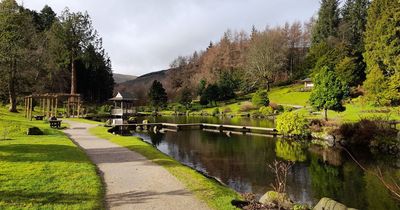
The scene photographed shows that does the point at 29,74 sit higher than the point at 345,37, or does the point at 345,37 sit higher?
the point at 345,37

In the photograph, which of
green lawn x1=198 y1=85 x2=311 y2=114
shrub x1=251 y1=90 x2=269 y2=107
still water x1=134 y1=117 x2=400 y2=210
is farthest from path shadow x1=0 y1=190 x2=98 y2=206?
green lawn x1=198 y1=85 x2=311 y2=114

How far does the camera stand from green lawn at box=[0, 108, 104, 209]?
8.27 metres

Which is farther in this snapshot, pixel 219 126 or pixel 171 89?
pixel 171 89

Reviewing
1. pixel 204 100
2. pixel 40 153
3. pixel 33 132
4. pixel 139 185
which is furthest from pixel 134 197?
pixel 204 100

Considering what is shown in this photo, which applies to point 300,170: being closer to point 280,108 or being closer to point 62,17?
point 280,108

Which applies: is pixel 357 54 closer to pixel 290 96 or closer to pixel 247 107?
pixel 290 96

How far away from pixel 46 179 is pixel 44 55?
158 feet

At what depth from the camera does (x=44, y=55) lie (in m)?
52.8

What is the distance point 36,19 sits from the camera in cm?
7431

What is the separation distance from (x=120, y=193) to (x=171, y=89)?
9400 centimetres

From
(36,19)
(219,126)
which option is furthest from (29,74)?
(36,19)

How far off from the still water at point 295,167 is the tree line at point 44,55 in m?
22.3

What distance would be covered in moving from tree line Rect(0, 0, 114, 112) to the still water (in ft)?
73.1

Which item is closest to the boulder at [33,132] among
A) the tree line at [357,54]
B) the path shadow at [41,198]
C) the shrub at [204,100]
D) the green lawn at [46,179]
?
the green lawn at [46,179]
